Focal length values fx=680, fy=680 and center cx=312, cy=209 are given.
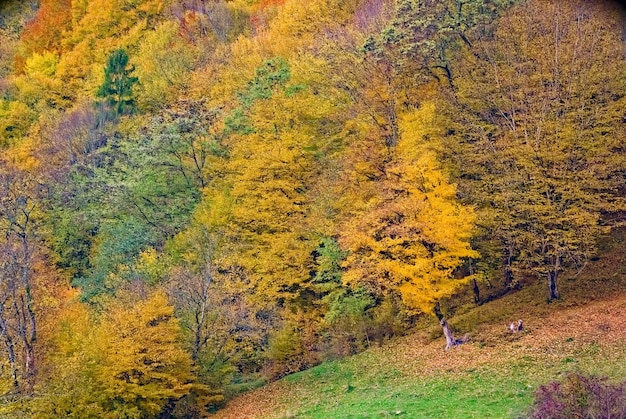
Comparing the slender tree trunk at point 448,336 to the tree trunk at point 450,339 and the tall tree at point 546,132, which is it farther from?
the tall tree at point 546,132

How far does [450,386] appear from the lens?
60.5 feet

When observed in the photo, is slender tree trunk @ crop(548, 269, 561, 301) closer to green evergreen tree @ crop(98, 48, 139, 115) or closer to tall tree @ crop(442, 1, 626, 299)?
tall tree @ crop(442, 1, 626, 299)

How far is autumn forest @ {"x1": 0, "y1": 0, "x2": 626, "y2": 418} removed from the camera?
70.2 ft

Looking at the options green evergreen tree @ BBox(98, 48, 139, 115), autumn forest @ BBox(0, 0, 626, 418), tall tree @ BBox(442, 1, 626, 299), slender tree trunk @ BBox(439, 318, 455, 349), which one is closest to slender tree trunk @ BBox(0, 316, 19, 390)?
autumn forest @ BBox(0, 0, 626, 418)

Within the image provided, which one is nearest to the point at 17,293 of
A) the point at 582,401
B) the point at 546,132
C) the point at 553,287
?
the point at 553,287

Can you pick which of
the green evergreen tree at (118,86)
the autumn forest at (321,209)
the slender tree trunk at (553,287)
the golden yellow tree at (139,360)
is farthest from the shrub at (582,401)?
the green evergreen tree at (118,86)

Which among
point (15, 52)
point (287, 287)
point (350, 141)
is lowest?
point (287, 287)

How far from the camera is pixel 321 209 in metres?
27.2

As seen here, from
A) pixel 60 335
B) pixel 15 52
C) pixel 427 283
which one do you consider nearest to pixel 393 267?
pixel 427 283

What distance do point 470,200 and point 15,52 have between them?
58630mm

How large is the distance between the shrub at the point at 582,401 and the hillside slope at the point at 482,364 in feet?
5.89

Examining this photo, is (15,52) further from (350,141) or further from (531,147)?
(531,147)

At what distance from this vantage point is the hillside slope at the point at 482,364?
17.2 m

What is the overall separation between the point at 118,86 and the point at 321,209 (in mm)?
23746
